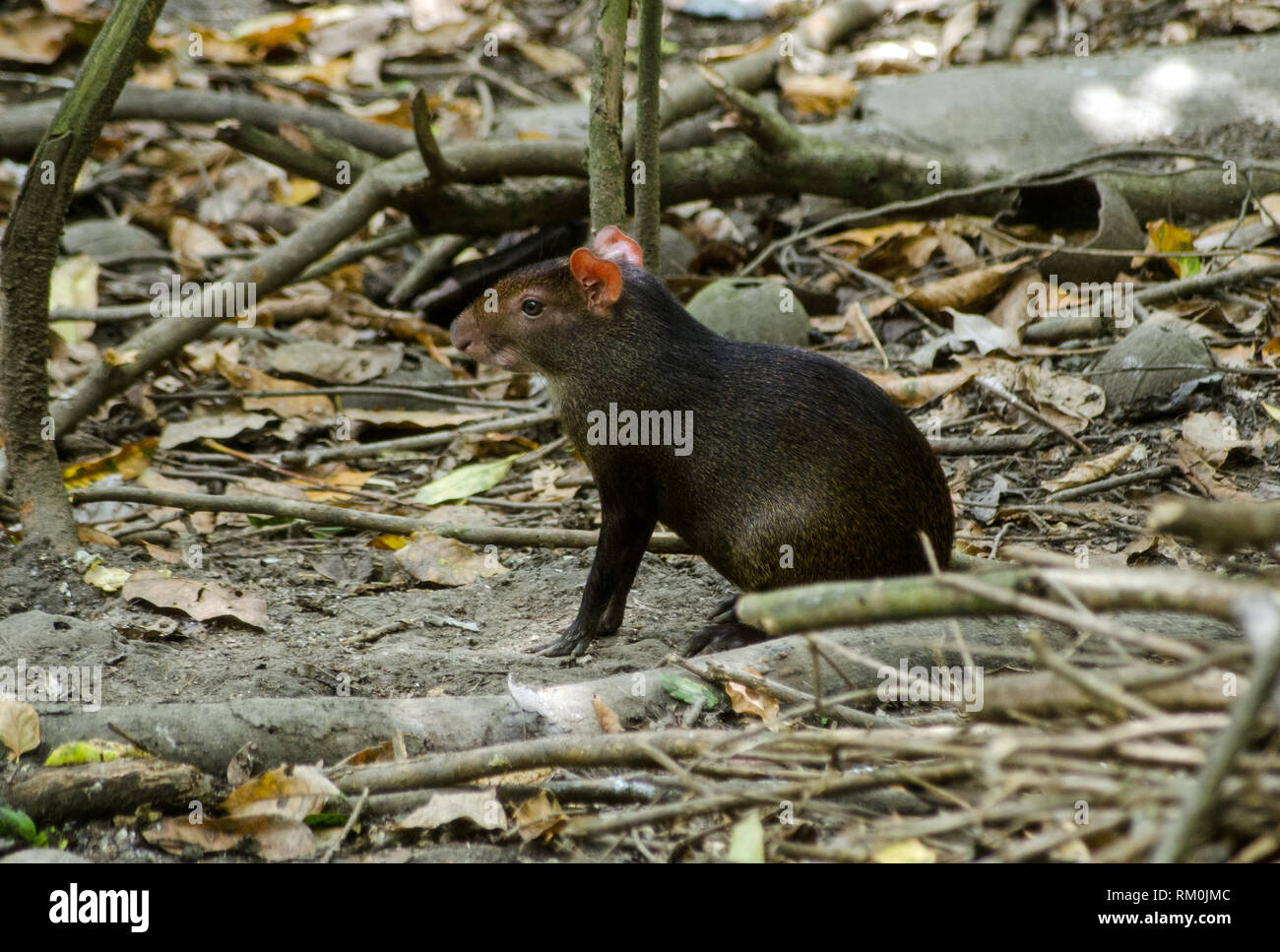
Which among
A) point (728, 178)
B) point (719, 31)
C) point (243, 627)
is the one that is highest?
point (719, 31)

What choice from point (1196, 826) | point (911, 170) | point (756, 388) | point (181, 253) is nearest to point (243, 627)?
point (756, 388)

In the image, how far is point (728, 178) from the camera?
691 centimetres

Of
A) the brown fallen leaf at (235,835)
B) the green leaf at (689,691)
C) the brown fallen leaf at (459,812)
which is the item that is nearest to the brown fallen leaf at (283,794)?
the brown fallen leaf at (235,835)

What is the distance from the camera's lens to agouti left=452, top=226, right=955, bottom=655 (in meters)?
3.82

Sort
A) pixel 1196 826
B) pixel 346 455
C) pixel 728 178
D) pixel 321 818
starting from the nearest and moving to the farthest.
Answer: pixel 1196 826
pixel 321 818
pixel 346 455
pixel 728 178

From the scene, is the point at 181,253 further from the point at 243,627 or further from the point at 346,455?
the point at 243,627

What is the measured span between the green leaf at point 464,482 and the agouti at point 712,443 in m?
1.13

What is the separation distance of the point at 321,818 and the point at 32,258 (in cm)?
241

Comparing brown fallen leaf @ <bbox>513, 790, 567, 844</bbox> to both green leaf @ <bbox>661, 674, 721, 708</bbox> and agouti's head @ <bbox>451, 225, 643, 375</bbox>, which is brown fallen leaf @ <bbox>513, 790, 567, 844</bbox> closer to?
green leaf @ <bbox>661, 674, 721, 708</bbox>

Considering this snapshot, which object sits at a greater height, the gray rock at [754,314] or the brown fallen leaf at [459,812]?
the gray rock at [754,314]

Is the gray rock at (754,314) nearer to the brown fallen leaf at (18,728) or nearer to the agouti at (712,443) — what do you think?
the agouti at (712,443)

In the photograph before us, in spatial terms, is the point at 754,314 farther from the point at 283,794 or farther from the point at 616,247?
the point at 283,794

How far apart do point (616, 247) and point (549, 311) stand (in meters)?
0.36

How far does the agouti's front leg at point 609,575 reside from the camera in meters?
4.02
